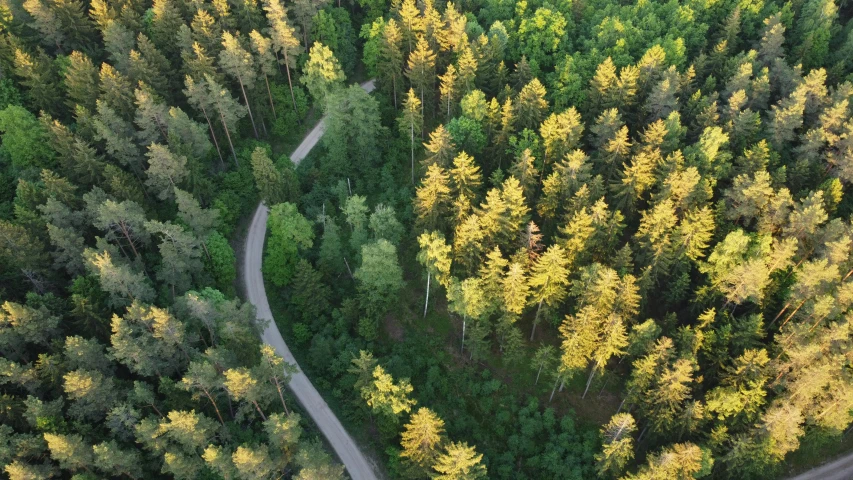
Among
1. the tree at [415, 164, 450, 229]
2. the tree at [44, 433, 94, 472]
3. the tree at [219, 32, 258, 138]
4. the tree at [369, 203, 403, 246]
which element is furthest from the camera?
the tree at [219, 32, 258, 138]

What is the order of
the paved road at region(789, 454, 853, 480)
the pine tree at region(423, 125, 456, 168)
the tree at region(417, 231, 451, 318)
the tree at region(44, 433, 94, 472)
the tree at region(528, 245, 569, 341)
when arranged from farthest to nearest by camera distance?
the pine tree at region(423, 125, 456, 168)
the paved road at region(789, 454, 853, 480)
the tree at region(417, 231, 451, 318)
the tree at region(528, 245, 569, 341)
the tree at region(44, 433, 94, 472)

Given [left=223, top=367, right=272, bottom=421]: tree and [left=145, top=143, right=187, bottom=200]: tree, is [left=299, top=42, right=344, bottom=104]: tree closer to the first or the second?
[left=145, top=143, right=187, bottom=200]: tree

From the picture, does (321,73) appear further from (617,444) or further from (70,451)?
(617,444)

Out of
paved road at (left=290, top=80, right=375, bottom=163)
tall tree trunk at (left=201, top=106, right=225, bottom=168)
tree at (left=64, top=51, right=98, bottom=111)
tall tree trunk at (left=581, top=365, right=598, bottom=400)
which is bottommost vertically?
tall tree trunk at (left=581, top=365, right=598, bottom=400)

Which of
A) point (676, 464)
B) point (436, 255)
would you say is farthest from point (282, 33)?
point (676, 464)

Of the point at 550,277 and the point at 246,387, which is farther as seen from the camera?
the point at 550,277

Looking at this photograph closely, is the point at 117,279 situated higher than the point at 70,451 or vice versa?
the point at 117,279

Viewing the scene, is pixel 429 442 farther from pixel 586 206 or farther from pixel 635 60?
pixel 635 60

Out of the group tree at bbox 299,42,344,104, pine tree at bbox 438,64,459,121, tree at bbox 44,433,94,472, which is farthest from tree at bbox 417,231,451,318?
tree at bbox 44,433,94,472
